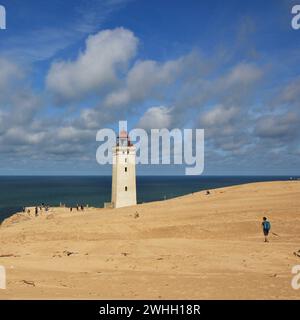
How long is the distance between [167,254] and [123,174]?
122 feet

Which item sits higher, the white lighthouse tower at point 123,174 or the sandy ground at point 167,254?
the white lighthouse tower at point 123,174

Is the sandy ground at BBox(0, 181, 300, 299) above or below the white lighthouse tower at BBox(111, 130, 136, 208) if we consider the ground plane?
below

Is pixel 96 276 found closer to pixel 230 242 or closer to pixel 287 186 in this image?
pixel 230 242

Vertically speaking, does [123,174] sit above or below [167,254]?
above

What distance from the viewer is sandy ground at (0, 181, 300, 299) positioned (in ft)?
39.2

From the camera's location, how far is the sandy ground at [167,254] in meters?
12.0

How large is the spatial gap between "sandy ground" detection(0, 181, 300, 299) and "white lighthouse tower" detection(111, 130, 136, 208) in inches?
887

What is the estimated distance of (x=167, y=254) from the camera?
58.0ft

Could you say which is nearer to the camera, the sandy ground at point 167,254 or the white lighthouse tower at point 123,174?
the sandy ground at point 167,254

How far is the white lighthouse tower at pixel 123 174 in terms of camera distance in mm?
54062

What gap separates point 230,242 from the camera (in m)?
19.8

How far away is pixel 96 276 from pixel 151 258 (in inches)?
142

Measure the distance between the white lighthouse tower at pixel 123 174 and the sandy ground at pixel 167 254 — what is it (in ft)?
73.9
